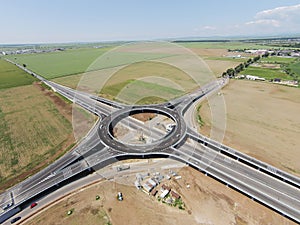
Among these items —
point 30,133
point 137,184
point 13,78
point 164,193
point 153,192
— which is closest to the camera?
point 164,193

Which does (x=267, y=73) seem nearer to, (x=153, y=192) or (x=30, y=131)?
(x=153, y=192)

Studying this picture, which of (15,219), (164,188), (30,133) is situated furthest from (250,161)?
(30,133)

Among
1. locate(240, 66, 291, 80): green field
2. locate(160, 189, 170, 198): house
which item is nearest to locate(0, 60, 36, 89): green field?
locate(160, 189, 170, 198): house

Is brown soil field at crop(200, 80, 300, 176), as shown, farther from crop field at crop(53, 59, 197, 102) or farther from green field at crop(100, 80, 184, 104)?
crop field at crop(53, 59, 197, 102)

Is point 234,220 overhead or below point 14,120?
below

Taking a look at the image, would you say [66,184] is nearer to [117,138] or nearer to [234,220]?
[117,138]

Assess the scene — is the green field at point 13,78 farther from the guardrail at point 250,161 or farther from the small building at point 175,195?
the small building at point 175,195

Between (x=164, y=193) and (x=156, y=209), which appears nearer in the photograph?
(x=156, y=209)

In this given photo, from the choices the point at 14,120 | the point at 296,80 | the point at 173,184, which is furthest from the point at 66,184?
the point at 296,80
